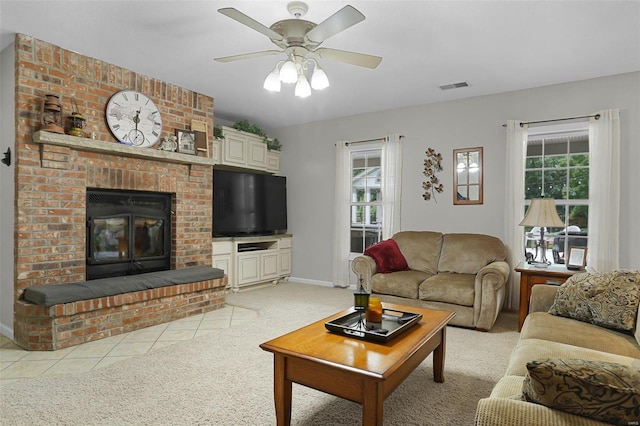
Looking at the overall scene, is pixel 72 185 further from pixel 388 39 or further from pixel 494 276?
pixel 494 276

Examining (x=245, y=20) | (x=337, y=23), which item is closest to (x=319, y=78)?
(x=337, y=23)

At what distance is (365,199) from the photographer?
5.75 m

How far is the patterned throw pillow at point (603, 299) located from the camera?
7.55ft

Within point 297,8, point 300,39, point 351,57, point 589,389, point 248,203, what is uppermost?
point 297,8

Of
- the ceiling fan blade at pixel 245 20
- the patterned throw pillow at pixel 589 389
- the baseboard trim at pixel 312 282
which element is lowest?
the baseboard trim at pixel 312 282

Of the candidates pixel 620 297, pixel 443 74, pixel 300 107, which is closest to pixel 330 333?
pixel 620 297

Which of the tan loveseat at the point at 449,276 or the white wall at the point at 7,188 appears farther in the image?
the tan loveseat at the point at 449,276

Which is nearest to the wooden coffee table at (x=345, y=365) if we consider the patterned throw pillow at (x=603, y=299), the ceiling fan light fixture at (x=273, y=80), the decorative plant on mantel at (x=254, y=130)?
the patterned throw pillow at (x=603, y=299)

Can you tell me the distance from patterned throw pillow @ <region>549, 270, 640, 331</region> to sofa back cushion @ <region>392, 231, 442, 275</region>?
1916 millimetres

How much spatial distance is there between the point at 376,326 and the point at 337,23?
178cm

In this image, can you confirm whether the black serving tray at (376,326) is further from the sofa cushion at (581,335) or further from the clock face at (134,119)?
the clock face at (134,119)

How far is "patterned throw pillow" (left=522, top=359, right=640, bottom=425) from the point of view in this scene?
3.32 ft

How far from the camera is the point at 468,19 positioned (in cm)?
286

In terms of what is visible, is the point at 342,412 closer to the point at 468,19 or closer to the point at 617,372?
the point at 617,372
